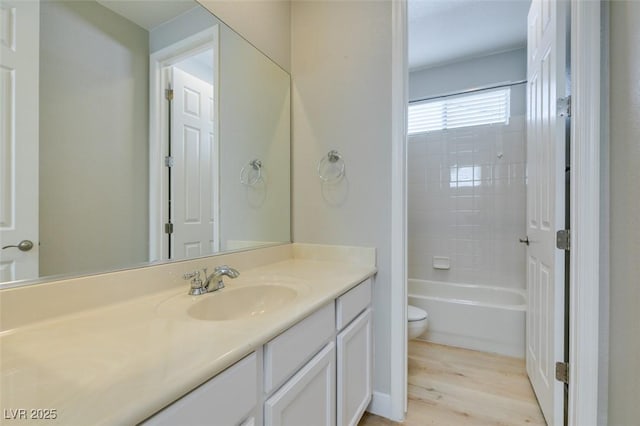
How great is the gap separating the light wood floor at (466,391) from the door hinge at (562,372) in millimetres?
378

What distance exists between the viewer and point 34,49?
770 mm

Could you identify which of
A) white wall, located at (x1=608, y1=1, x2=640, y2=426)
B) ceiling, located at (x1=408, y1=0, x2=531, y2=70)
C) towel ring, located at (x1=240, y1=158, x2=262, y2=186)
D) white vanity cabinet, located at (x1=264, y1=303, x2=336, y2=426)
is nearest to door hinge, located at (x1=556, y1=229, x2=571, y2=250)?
white wall, located at (x1=608, y1=1, x2=640, y2=426)

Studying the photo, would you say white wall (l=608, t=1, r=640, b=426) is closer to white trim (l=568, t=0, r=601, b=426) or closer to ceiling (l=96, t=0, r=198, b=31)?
white trim (l=568, t=0, r=601, b=426)

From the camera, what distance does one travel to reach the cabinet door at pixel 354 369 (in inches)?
45.7

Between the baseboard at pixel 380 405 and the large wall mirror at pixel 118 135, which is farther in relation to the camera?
the baseboard at pixel 380 405

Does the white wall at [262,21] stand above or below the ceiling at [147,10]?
above

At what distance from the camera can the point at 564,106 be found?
1291 mm

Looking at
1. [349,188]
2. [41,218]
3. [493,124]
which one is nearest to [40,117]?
[41,218]

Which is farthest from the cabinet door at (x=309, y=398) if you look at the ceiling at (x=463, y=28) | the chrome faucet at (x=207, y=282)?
the ceiling at (x=463, y=28)

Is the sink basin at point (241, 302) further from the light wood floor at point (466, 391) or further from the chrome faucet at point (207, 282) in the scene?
the light wood floor at point (466, 391)

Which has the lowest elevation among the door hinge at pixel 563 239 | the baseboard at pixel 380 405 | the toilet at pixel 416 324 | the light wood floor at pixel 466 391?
the light wood floor at pixel 466 391

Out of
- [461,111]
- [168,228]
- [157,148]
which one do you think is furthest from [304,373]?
[461,111]

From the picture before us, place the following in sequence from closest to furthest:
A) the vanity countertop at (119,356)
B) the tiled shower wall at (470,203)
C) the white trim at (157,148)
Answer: the vanity countertop at (119,356) < the white trim at (157,148) < the tiled shower wall at (470,203)

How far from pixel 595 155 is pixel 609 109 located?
0.63ft
